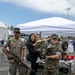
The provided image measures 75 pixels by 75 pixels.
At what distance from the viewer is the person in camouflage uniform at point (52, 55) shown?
21.9 ft

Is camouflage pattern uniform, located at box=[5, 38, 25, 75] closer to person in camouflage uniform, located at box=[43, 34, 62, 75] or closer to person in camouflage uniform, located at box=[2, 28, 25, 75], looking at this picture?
person in camouflage uniform, located at box=[2, 28, 25, 75]

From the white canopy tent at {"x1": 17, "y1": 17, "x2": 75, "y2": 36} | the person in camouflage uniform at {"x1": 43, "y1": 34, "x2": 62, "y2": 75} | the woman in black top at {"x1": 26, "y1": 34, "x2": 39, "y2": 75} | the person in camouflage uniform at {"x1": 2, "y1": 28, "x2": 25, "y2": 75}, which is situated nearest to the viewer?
the person in camouflage uniform at {"x1": 43, "y1": 34, "x2": 62, "y2": 75}

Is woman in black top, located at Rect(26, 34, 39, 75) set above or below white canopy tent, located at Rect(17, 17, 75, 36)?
below

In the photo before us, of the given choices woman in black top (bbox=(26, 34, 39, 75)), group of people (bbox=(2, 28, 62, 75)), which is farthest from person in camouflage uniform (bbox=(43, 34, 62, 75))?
woman in black top (bbox=(26, 34, 39, 75))

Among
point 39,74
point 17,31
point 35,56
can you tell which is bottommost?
point 39,74

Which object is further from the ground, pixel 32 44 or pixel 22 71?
pixel 32 44

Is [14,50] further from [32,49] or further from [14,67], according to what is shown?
[32,49]

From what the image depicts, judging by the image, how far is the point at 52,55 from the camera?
6.70 metres

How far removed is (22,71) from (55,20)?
3087 millimetres

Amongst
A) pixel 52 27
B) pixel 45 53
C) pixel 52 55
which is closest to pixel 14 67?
pixel 45 53

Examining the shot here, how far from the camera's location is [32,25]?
30.4 feet

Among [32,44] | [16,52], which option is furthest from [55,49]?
[32,44]

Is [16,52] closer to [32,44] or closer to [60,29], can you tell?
[32,44]

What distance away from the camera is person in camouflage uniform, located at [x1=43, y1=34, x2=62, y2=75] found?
6.69m
